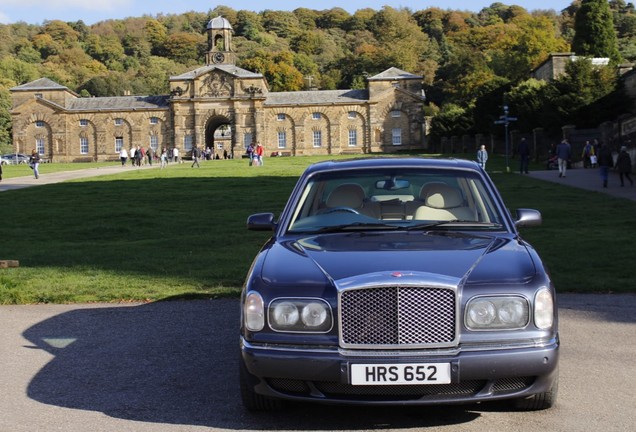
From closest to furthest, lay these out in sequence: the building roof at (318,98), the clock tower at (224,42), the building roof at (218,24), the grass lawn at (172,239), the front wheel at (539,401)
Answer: the front wheel at (539,401) < the grass lawn at (172,239) < the building roof at (318,98) < the building roof at (218,24) < the clock tower at (224,42)

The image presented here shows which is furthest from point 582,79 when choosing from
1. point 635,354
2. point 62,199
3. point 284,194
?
point 635,354

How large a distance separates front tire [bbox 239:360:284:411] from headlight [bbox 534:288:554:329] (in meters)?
1.72

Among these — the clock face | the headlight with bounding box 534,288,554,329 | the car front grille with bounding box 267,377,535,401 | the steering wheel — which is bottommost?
the car front grille with bounding box 267,377,535,401

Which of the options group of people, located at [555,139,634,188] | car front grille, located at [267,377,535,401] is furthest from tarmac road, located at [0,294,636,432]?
group of people, located at [555,139,634,188]

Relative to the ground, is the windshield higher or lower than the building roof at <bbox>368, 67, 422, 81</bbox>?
lower

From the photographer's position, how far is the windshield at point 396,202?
6.84 metres

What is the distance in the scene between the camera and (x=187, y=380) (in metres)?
6.79

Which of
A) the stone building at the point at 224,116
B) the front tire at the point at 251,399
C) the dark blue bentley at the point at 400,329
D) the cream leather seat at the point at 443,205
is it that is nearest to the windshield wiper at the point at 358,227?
the cream leather seat at the point at 443,205

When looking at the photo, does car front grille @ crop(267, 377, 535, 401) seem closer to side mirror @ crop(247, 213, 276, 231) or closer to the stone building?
side mirror @ crop(247, 213, 276, 231)

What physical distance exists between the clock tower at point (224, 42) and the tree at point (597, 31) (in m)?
47.4

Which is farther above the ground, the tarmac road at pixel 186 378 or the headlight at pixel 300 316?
the headlight at pixel 300 316

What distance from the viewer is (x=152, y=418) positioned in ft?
18.9

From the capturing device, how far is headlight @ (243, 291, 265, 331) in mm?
5469

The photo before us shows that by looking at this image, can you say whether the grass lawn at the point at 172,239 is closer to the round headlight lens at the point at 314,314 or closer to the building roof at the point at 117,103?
the round headlight lens at the point at 314,314
